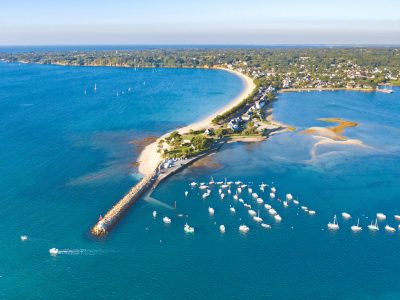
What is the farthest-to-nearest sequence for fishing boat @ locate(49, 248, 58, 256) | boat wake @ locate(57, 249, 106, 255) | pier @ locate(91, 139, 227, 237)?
1. pier @ locate(91, 139, 227, 237)
2. fishing boat @ locate(49, 248, 58, 256)
3. boat wake @ locate(57, 249, 106, 255)

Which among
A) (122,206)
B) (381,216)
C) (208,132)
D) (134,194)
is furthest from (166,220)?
(208,132)

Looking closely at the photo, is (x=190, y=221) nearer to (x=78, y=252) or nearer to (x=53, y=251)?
(x=78, y=252)

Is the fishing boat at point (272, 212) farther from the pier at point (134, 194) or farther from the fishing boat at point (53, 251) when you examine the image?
the fishing boat at point (53, 251)

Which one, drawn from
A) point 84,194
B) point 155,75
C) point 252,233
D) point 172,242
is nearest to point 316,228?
point 252,233

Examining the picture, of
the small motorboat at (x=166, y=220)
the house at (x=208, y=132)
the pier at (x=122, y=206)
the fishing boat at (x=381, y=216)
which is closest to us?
the pier at (x=122, y=206)

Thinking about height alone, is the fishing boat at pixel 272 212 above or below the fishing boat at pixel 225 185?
below

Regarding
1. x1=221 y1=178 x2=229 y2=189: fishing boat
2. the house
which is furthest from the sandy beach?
x1=221 y1=178 x2=229 y2=189: fishing boat

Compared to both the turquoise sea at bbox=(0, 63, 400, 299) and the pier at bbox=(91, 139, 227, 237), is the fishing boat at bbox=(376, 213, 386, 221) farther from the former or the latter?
the pier at bbox=(91, 139, 227, 237)

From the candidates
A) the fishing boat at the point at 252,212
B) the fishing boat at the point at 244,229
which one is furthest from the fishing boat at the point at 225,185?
the fishing boat at the point at 244,229

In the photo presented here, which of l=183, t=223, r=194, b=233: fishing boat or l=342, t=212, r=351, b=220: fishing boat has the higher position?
l=342, t=212, r=351, b=220: fishing boat

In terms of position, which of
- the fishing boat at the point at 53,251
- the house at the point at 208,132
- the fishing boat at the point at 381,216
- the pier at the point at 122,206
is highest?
the house at the point at 208,132
